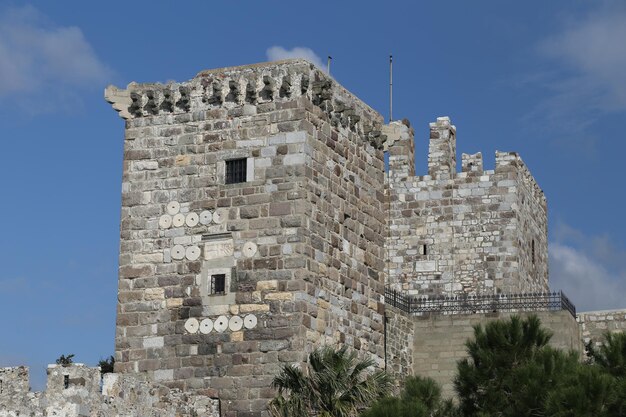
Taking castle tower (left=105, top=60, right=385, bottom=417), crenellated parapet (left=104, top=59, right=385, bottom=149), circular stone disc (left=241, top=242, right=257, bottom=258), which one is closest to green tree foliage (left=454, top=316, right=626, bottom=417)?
castle tower (left=105, top=60, right=385, bottom=417)

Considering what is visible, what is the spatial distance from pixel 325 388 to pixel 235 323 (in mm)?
2262

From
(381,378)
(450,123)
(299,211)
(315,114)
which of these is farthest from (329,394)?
(450,123)

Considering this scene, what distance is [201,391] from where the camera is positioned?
26531 mm

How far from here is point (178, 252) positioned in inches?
1080

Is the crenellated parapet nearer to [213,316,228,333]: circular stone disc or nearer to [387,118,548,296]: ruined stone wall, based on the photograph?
[213,316,228,333]: circular stone disc

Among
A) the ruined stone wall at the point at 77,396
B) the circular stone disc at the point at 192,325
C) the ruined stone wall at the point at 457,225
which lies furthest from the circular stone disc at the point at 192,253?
the ruined stone wall at the point at 457,225

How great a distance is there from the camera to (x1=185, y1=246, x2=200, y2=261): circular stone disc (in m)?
27.3

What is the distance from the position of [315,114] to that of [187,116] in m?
2.49

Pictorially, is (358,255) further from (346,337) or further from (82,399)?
(82,399)

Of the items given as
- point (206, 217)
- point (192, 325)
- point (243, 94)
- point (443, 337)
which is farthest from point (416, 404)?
point (443, 337)

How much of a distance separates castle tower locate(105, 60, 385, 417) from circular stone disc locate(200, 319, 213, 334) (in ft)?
0.06

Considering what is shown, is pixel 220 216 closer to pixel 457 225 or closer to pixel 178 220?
pixel 178 220

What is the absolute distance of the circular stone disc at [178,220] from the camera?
27.6 m

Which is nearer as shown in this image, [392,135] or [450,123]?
[392,135]
